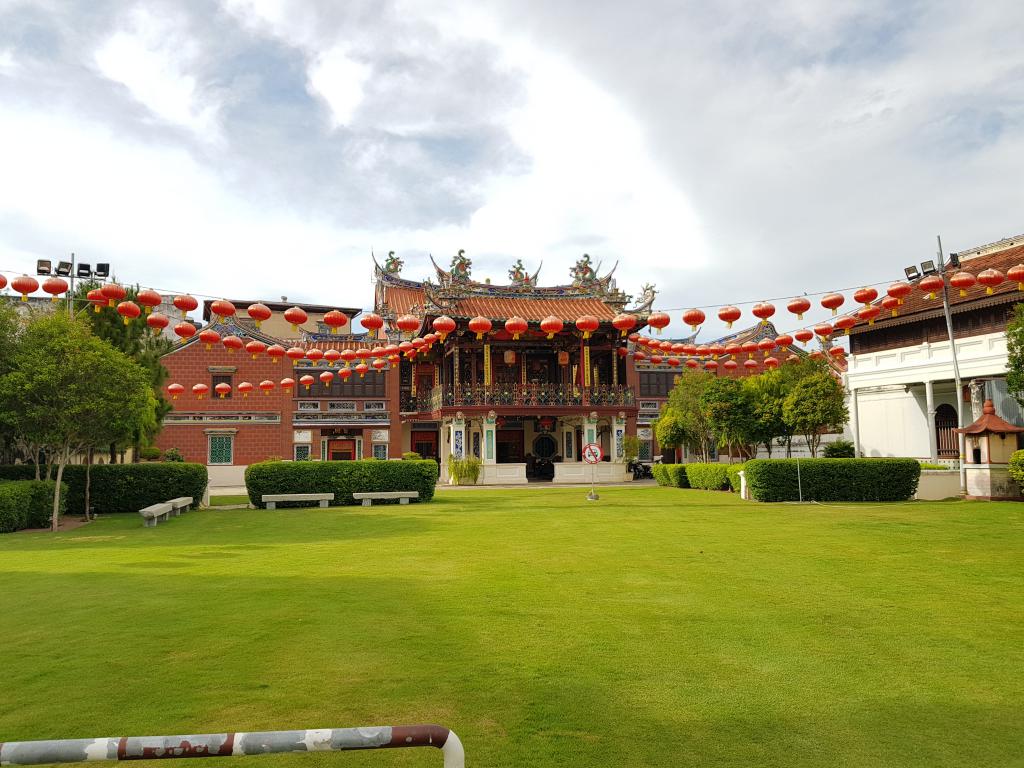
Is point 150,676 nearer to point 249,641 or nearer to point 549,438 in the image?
point 249,641

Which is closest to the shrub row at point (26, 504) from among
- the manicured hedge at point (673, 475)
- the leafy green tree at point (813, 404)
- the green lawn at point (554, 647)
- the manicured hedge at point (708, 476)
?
the green lawn at point (554, 647)

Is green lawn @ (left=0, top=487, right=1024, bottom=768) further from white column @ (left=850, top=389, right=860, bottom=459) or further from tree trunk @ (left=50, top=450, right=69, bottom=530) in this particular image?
white column @ (left=850, top=389, right=860, bottom=459)

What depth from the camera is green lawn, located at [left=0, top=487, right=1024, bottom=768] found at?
3971mm

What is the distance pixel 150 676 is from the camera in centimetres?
494

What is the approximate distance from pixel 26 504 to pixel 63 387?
8.95 feet

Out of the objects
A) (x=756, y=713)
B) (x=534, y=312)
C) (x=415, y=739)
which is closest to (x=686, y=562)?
(x=756, y=713)

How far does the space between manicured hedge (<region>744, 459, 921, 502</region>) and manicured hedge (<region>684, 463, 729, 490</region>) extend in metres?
4.75

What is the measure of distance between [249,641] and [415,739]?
4.24m

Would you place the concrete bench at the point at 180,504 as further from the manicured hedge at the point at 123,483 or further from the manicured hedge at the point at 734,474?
the manicured hedge at the point at 734,474

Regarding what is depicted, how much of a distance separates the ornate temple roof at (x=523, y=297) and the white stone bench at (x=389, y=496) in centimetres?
1266

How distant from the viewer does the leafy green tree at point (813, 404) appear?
23.8 meters

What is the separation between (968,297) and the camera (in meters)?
24.2

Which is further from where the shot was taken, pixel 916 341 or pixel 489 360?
pixel 489 360

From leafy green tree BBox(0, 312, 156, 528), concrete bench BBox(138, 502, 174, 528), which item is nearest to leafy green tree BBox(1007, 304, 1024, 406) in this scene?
concrete bench BBox(138, 502, 174, 528)
